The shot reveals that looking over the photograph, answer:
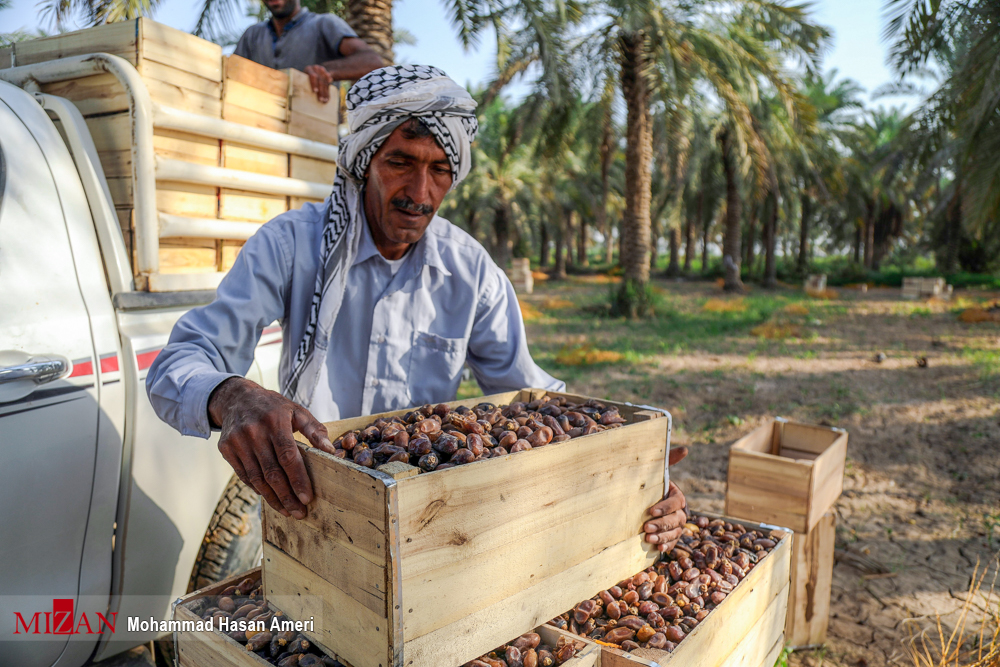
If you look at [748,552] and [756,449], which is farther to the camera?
[756,449]

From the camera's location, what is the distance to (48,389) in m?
1.80

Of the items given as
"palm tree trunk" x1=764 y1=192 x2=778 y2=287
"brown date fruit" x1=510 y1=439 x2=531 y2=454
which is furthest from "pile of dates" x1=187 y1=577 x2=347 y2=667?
"palm tree trunk" x1=764 y1=192 x2=778 y2=287

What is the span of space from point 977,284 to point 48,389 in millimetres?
30528

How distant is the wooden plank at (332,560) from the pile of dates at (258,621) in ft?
0.60

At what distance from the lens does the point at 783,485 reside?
116 inches

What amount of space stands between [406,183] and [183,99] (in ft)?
3.29

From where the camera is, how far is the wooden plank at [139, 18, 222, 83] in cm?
221

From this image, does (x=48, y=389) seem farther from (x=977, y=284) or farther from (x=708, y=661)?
(x=977, y=284)

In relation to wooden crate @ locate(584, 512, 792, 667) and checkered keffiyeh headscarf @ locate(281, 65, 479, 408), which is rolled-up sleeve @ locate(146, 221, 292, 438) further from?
wooden crate @ locate(584, 512, 792, 667)

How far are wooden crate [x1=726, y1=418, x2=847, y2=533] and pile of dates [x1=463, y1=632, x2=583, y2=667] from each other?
1.87 m

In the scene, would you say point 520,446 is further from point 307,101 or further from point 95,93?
point 307,101

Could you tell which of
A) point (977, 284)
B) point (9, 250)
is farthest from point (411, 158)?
point (977, 284)

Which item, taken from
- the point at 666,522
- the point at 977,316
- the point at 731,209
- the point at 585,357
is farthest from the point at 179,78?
the point at 731,209

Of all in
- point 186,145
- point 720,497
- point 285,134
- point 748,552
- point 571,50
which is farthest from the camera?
point 571,50
